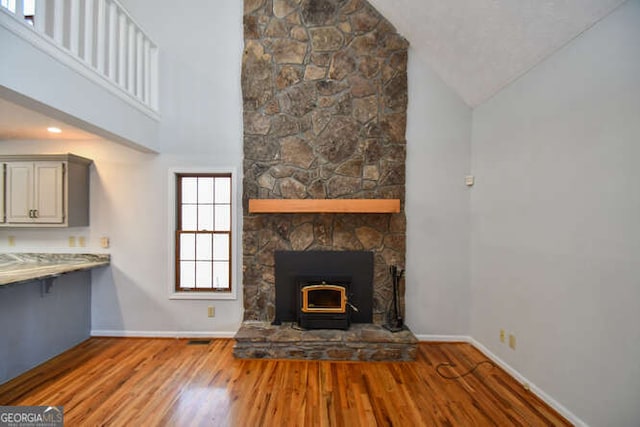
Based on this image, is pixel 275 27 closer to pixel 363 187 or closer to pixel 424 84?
pixel 424 84

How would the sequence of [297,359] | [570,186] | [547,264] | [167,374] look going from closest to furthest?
1. [570,186]
2. [547,264]
3. [167,374]
4. [297,359]

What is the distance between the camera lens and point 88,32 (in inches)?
87.6

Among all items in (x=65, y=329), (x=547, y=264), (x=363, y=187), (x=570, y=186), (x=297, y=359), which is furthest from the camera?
(x=363, y=187)

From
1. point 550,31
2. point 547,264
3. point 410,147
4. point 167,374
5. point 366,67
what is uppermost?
point 366,67

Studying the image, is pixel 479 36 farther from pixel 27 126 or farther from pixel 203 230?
pixel 27 126

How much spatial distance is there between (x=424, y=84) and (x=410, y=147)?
2.50 ft

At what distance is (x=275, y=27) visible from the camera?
3.25 metres

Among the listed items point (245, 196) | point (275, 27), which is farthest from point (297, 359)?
point (275, 27)

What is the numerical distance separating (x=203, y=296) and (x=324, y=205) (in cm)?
181

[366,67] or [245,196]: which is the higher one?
[366,67]

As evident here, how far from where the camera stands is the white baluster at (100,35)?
233 cm

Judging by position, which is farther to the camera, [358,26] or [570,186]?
[358,26]

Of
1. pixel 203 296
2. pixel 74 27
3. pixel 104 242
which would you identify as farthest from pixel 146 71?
pixel 203 296

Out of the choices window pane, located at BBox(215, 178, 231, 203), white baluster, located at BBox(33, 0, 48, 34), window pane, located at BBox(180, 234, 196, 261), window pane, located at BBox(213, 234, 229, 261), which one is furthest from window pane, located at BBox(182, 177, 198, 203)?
white baluster, located at BBox(33, 0, 48, 34)
